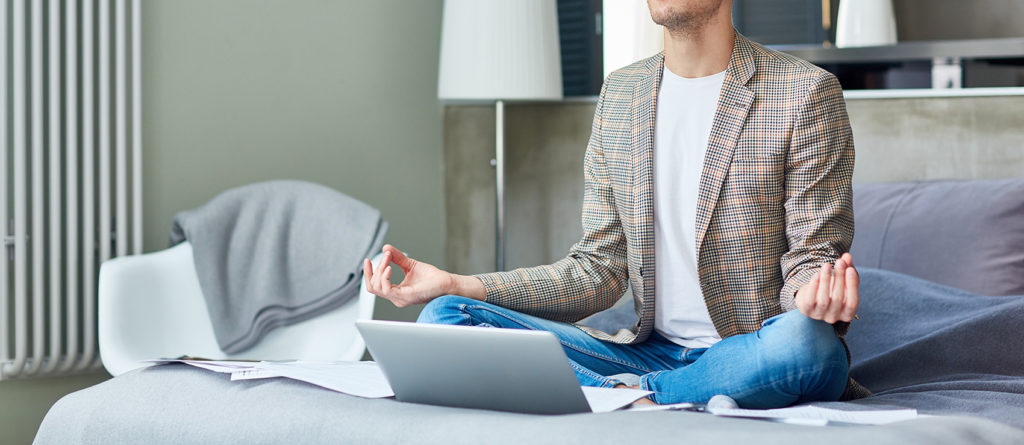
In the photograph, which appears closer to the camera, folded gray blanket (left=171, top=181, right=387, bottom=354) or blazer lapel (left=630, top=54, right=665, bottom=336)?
blazer lapel (left=630, top=54, right=665, bottom=336)

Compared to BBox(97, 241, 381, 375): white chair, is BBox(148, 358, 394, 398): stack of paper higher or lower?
higher

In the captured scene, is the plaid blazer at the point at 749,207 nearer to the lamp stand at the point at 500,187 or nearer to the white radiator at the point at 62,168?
the white radiator at the point at 62,168

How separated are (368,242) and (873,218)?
→ 1211 millimetres

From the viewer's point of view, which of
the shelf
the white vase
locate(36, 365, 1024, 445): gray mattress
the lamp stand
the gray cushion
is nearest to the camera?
locate(36, 365, 1024, 445): gray mattress

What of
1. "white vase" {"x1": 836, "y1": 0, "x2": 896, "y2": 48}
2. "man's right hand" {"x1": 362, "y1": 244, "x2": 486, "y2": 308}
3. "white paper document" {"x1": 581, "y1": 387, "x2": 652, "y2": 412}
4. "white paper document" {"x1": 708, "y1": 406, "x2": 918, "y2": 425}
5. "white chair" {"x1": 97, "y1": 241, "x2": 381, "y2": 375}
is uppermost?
"white vase" {"x1": 836, "y1": 0, "x2": 896, "y2": 48}

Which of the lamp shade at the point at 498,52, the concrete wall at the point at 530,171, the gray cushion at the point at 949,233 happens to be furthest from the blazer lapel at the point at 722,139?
the lamp shade at the point at 498,52

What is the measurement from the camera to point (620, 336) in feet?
5.50

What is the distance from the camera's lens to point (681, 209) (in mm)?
1649

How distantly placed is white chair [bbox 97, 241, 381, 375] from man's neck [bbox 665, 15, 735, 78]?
1.04 metres

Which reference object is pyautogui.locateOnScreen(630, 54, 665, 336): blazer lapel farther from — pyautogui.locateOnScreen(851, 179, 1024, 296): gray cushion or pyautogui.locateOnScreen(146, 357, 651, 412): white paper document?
pyautogui.locateOnScreen(851, 179, 1024, 296): gray cushion

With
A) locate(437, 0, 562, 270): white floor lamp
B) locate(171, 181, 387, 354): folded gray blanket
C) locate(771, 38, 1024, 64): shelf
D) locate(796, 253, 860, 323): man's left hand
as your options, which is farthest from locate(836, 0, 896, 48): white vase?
locate(796, 253, 860, 323): man's left hand

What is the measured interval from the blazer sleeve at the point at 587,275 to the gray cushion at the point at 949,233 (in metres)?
0.81

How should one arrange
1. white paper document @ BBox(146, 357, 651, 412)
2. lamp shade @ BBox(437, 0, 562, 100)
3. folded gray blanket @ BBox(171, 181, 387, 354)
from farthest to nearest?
lamp shade @ BBox(437, 0, 562, 100) < folded gray blanket @ BBox(171, 181, 387, 354) < white paper document @ BBox(146, 357, 651, 412)

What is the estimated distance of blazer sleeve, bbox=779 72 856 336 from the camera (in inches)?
60.1
